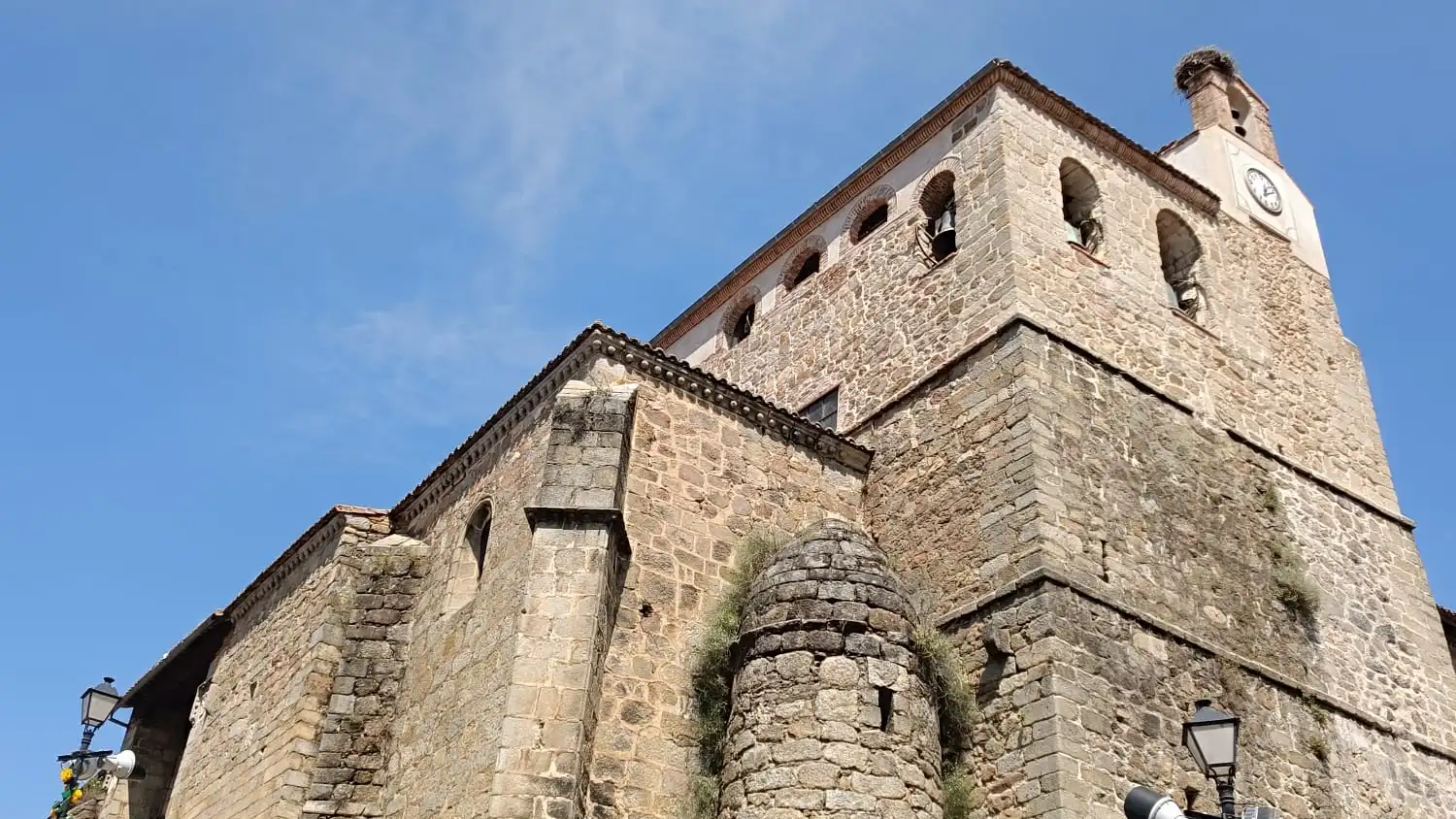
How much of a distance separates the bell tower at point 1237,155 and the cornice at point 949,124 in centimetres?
88

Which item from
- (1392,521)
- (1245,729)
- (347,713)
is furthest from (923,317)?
(347,713)

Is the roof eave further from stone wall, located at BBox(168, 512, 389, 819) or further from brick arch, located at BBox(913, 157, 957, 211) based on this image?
brick arch, located at BBox(913, 157, 957, 211)

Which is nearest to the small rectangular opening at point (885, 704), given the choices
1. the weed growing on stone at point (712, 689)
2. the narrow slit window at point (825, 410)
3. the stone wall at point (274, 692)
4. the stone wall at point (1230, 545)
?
the weed growing on stone at point (712, 689)

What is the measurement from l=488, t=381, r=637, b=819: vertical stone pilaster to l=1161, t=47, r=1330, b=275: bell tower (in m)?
9.40

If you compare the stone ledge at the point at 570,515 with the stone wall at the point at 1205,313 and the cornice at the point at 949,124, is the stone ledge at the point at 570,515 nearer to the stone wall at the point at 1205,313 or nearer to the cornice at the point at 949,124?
the stone wall at the point at 1205,313

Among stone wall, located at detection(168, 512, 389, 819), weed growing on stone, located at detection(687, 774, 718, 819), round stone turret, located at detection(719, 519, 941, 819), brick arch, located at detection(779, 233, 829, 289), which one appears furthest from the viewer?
brick arch, located at detection(779, 233, 829, 289)

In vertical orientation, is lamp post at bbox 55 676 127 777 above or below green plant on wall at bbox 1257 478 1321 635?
below

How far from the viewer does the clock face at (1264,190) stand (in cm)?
1639

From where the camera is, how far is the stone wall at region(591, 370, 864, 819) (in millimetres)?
9711

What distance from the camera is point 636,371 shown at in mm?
11508

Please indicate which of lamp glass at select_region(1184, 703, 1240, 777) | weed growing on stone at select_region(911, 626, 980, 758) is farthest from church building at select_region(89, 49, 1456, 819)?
lamp glass at select_region(1184, 703, 1240, 777)

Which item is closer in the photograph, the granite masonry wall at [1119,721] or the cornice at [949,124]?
the granite masonry wall at [1119,721]

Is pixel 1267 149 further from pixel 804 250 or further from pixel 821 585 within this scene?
pixel 821 585

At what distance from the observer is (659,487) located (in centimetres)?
1111
